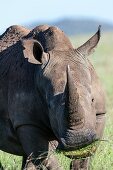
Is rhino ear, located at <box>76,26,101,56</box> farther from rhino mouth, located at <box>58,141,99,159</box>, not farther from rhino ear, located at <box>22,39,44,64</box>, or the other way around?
rhino mouth, located at <box>58,141,99,159</box>

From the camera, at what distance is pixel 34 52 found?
8.23 metres

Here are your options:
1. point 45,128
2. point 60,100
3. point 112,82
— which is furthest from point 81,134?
point 112,82

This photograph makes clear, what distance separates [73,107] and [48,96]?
807 mm

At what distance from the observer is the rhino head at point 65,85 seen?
7.14 m

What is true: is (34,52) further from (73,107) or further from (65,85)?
(73,107)

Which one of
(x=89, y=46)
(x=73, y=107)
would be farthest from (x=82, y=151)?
(x=89, y=46)

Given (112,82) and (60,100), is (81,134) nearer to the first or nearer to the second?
(60,100)

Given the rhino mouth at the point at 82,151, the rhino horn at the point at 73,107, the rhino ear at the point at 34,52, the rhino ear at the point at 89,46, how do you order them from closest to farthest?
the rhino horn at the point at 73,107
the rhino mouth at the point at 82,151
the rhino ear at the point at 34,52
the rhino ear at the point at 89,46

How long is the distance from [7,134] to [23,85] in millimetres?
701

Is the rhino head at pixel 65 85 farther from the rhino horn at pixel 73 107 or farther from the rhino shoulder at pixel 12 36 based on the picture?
the rhino shoulder at pixel 12 36

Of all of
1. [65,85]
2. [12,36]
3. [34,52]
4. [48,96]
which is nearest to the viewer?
[65,85]

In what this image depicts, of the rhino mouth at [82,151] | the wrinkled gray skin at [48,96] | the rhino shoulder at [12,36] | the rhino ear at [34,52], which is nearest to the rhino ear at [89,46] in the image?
the wrinkled gray skin at [48,96]

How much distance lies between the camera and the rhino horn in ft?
23.3

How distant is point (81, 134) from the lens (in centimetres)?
711
